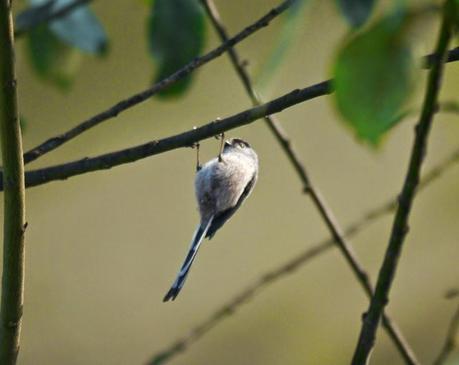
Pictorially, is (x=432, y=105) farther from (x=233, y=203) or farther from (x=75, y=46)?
(x=233, y=203)

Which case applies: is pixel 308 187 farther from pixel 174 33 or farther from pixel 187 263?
pixel 174 33

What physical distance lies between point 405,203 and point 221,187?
1.04 meters

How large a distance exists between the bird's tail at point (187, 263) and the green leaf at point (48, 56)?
0.39 metres

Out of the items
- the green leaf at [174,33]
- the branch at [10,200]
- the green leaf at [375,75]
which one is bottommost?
the green leaf at [375,75]

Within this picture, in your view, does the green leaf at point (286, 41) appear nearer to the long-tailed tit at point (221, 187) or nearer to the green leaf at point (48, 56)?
the green leaf at point (48, 56)

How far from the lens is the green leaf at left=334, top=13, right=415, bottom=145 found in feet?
1.50

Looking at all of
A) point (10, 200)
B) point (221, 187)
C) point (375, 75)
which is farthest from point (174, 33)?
point (375, 75)

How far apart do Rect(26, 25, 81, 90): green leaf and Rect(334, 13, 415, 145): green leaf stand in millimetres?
775

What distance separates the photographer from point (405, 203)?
71 cm

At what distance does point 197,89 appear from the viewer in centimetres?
287

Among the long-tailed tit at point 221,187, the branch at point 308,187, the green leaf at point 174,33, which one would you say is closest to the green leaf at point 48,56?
the green leaf at point 174,33

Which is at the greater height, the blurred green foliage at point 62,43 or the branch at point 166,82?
the blurred green foliage at point 62,43

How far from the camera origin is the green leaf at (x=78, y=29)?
1.17 metres

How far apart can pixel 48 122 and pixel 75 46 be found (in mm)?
2076
